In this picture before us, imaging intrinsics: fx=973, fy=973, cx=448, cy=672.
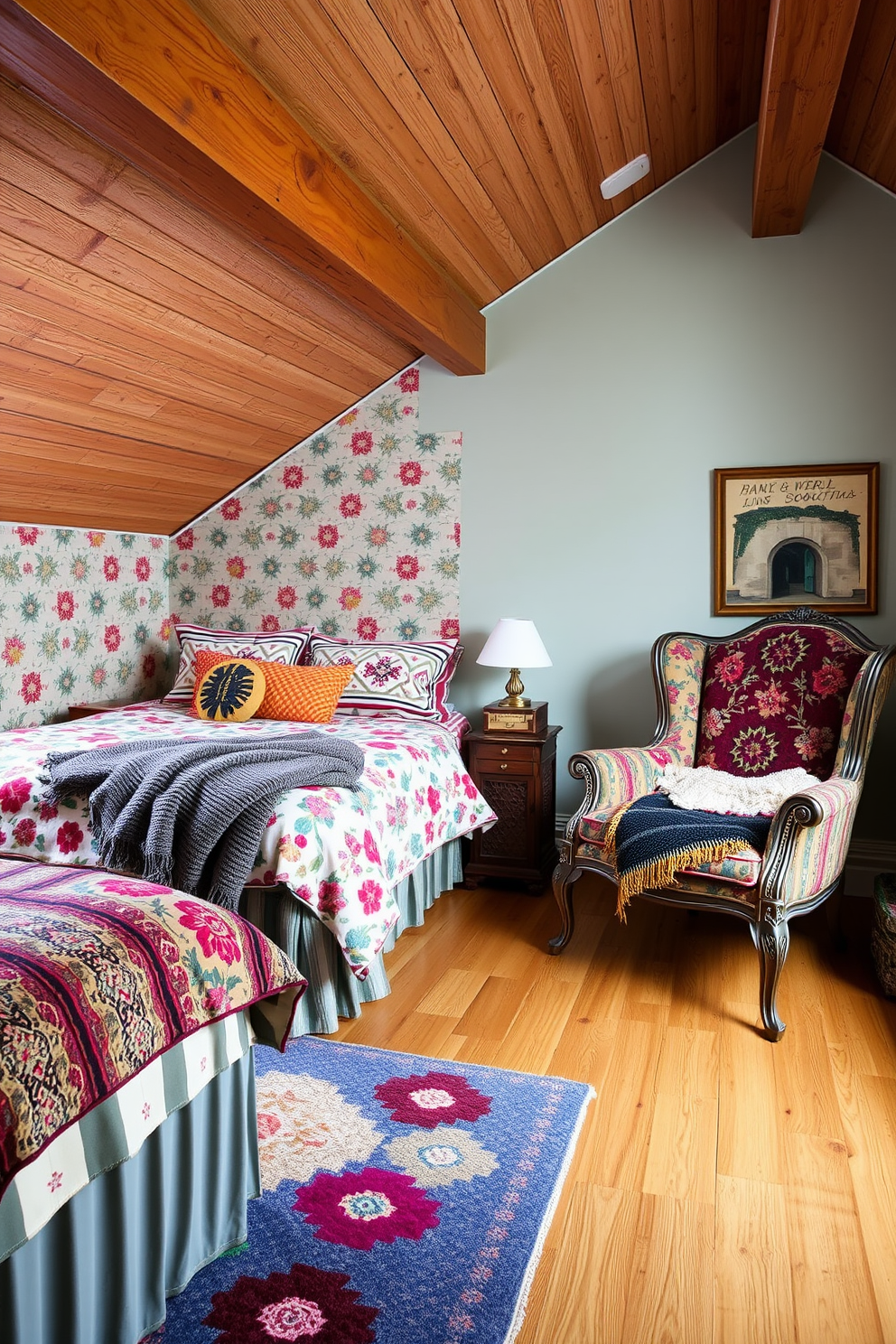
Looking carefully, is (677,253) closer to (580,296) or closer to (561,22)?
(580,296)

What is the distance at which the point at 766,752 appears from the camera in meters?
3.47

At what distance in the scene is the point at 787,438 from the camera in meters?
3.84

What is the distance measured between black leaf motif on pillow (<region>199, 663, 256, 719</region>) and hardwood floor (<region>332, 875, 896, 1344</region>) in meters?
1.11

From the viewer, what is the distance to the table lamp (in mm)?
3801

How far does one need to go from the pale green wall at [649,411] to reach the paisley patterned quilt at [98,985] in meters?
2.66

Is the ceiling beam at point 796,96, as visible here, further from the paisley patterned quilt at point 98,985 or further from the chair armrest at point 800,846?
the paisley patterned quilt at point 98,985

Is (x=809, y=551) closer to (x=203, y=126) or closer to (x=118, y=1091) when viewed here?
(x=203, y=126)

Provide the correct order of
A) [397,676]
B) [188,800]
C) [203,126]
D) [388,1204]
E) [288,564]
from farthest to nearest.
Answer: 1. [288,564]
2. [397,676]
3. [188,800]
4. [203,126]
5. [388,1204]

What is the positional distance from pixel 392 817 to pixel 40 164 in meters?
1.95

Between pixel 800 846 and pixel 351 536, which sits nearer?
pixel 800 846

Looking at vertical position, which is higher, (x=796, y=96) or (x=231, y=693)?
(x=796, y=96)

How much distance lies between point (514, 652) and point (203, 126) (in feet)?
7.14

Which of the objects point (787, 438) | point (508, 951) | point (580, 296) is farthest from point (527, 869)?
point (580, 296)

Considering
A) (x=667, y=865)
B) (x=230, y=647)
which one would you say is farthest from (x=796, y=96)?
(x=230, y=647)
